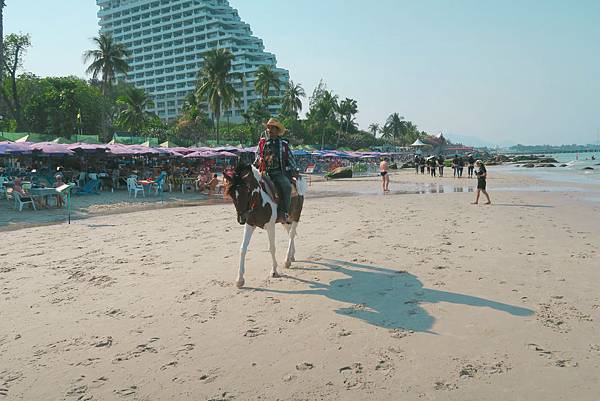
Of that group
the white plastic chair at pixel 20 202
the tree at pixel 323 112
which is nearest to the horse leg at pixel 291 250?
the white plastic chair at pixel 20 202

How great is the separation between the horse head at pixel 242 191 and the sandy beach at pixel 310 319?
1206 millimetres

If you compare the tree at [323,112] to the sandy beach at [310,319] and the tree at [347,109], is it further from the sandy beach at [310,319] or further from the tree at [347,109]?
the sandy beach at [310,319]

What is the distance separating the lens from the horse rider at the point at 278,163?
7.65 metres

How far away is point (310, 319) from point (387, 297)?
1342 millimetres

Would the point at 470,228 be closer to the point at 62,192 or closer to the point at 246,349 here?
the point at 246,349

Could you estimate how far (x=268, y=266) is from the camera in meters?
8.26

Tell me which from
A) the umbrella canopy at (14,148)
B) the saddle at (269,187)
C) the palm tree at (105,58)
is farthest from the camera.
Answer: the palm tree at (105,58)

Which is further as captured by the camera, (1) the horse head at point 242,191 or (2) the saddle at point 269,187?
(2) the saddle at point 269,187

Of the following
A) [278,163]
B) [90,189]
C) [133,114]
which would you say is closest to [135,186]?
[90,189]

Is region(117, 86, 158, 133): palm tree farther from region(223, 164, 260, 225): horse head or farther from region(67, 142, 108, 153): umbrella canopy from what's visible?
region(223, 164, 260, 225): horse head

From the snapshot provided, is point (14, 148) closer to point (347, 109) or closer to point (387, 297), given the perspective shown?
point (387, 297)

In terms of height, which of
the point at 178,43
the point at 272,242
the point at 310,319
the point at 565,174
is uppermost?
the point at 178,43

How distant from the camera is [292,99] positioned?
91.8m

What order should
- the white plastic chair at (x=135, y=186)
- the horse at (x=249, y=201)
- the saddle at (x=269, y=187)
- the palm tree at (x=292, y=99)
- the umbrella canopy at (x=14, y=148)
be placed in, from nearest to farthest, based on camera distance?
the horse at (x=249, y=201) < the saddle at (x=269, y=187) < the umbrella canopy at (x=14, y=148) < the white plastic chair at (x=135, y=186) < the palm tree at (x=292, y=99)
